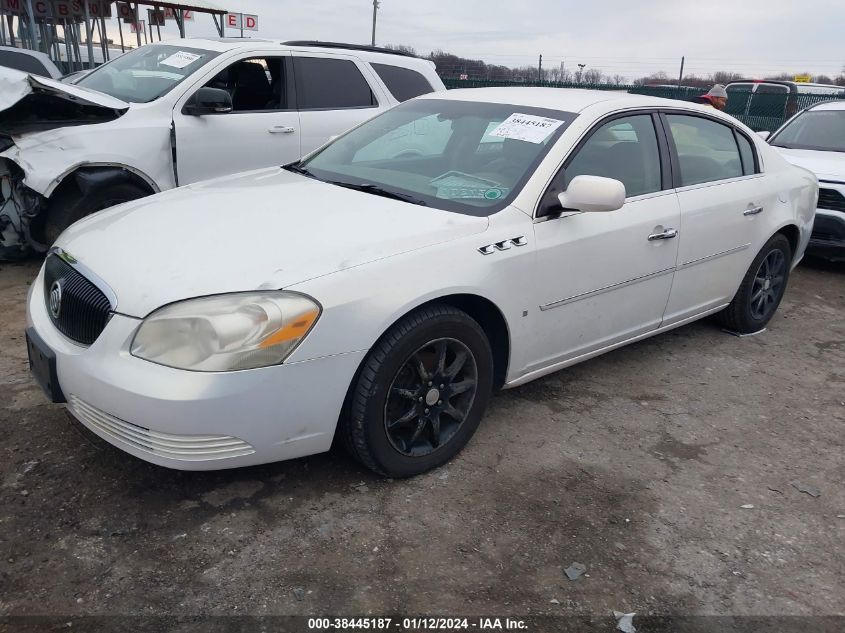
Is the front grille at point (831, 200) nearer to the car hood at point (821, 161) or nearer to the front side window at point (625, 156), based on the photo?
the car hood at point (821, 161)

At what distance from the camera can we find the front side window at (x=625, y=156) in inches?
139

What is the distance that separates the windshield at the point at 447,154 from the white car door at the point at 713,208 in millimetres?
975

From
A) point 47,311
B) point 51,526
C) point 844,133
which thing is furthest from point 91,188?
point 844,133

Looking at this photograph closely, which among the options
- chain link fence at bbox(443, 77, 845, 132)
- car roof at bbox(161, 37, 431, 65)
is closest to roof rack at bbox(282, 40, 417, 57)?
car roof at bbox(161, 37, 431, 65)

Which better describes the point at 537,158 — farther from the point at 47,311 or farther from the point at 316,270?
the point at 47,311

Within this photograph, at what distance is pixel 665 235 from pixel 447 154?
4.10 feet

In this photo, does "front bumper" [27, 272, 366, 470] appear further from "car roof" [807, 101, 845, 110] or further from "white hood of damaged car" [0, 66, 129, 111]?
"car roof" [807, 101, 845, 110]

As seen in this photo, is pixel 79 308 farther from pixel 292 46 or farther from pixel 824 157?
pixel 824 157

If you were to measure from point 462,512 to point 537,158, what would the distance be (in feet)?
5.42

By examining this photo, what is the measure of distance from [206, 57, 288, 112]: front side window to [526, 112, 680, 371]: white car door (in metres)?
3.31

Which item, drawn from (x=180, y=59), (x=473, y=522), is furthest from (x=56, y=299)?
(x=180, y=59)

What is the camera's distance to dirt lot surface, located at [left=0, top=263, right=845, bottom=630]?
94.0 inches

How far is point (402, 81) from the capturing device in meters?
6.73

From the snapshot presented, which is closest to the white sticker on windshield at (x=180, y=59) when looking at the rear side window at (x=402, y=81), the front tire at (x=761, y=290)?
the rear side window at (x=402, y=81)
